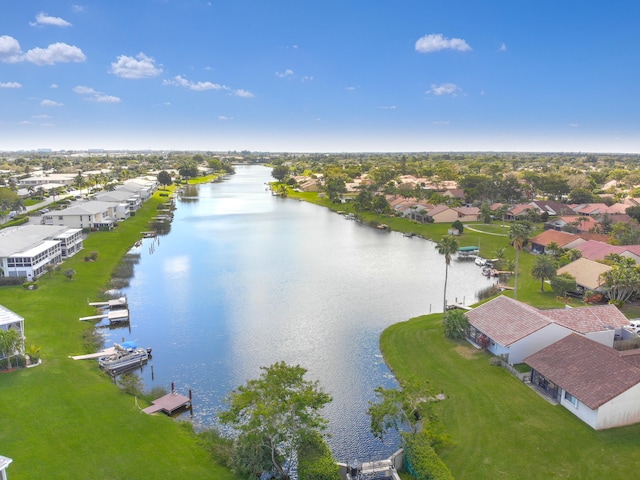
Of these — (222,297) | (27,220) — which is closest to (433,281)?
(222,297)

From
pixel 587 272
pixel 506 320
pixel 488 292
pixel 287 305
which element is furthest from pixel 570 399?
pixel 287 305

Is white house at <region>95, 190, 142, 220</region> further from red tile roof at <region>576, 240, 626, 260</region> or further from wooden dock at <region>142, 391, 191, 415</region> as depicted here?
red tile roof at <region>576, 240, 626, 260</region>

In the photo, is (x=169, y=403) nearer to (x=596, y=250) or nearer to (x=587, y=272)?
(x=587, y=272)

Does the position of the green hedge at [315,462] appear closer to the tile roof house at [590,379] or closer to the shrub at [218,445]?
the shrub at [218,445]

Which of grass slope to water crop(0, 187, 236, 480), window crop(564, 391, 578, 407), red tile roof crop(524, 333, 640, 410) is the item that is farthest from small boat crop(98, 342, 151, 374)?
window crop(564, 391, 578, 407)

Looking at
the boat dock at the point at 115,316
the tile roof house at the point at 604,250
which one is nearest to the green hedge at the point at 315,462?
the boat dock at the point at 115,316
